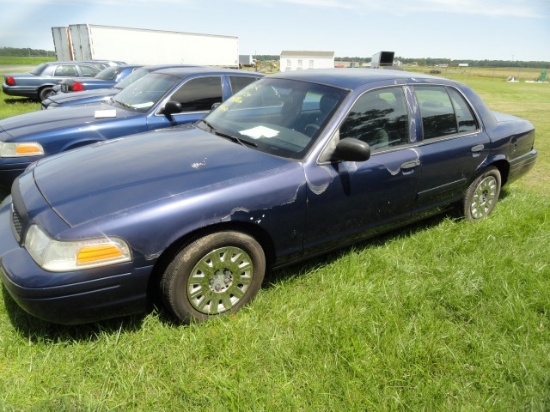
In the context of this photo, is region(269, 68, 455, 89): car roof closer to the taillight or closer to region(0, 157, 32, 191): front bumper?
region(0, 157, 32, 191): front bumper

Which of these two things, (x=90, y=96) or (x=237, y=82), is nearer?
(x=237, y=82)

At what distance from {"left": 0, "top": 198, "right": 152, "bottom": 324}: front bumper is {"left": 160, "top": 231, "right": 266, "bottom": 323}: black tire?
0.58 feet

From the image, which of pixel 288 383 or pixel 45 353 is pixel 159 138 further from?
→ pixel 288 383

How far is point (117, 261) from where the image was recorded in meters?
2.10

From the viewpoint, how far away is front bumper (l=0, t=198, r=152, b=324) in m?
2.03

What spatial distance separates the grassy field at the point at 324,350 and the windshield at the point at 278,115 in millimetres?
1060

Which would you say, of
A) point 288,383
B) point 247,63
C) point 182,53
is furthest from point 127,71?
point 247,63

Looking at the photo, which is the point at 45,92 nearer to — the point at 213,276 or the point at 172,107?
the point at 172,107

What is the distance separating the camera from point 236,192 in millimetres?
2420

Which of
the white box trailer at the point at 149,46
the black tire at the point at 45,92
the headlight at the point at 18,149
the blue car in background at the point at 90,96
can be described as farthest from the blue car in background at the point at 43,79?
the headlight at the point at 18,149

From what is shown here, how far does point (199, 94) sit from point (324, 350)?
4.03 m

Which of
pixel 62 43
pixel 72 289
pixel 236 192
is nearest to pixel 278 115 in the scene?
pixel 236 192

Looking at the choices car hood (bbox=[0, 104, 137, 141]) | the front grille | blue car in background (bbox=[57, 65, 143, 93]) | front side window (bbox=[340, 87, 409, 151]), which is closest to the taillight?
blue car in background (bbox=[57, 65, 143, 93])

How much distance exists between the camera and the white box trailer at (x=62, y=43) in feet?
58.8
